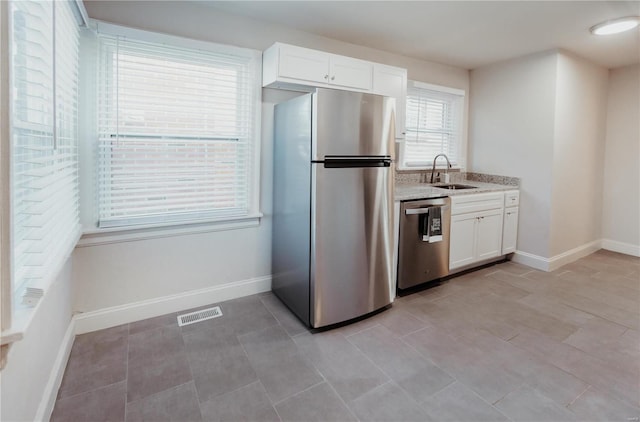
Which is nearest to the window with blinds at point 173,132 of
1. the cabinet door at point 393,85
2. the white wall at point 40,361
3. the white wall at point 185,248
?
the white wall at point 185,248

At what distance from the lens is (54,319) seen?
1827mm

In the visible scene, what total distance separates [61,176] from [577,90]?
486cm

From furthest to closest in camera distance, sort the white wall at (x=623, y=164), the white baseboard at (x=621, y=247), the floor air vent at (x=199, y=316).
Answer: the white baseboard at (x=621, y=247) → the white wall at (x=623, y=164) → the floor air vent at (x=199, y=316)

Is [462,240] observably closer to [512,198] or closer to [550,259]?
[512,198]

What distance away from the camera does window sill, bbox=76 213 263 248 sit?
2381 mm

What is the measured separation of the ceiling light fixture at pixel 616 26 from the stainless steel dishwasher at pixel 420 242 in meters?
1.90

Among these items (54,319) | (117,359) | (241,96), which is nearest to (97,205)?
(54,319)

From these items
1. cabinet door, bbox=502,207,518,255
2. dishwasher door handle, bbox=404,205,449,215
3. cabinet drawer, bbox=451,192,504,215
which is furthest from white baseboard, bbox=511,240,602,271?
dishwasher door handle, bbox=404,205,449,215

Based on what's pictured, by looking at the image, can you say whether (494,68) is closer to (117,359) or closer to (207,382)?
(207,382)

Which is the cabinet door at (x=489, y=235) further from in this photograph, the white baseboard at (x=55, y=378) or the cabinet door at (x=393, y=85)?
the white baseboard at (x=55, y=378)

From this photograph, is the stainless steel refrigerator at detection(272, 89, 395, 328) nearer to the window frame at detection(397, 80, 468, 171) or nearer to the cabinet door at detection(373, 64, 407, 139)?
the cabinet door at detection(373, 64, 407, 139)

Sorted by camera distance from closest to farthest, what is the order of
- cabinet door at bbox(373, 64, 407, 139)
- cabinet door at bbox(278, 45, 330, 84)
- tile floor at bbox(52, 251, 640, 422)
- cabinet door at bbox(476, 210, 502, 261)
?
tile floor at bbox(52, 251, 640, 422) → cabinet door at bbox(278, 45, 330, 84) → cabinet door at bbox(373, 64, 407, 139) → cabinet door at bbox(476, 210, 502, 261)

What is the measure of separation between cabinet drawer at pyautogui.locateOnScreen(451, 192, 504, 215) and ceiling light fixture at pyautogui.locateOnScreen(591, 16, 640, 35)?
5.43 feet

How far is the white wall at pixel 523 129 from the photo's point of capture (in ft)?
12.2
